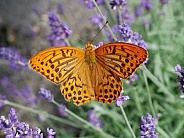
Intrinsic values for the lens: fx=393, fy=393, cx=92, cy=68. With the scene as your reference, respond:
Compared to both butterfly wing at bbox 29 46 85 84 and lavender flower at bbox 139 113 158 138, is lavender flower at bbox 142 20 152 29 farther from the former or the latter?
lavender flower at bbox 139 113 158 138

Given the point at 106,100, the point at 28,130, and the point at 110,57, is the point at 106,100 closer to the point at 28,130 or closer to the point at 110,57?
the point at 110,57

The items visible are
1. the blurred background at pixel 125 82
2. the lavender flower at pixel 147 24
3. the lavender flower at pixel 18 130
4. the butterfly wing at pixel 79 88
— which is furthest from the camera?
the lavender flower at pixel 147 24

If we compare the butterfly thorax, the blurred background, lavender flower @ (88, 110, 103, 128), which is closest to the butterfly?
the butterfly thorax

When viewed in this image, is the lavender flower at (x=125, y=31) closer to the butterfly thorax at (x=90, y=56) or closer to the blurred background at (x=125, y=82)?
the butterfly thorax at (x=90, y=56)

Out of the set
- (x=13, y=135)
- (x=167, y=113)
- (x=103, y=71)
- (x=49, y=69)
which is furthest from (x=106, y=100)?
(x=167, y=113)

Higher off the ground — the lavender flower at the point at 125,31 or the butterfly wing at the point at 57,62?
Answer: the lavender flower at the point at 125,31

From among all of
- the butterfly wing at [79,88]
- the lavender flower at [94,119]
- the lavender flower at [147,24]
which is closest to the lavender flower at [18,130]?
the butterfly wing at [79,88]
